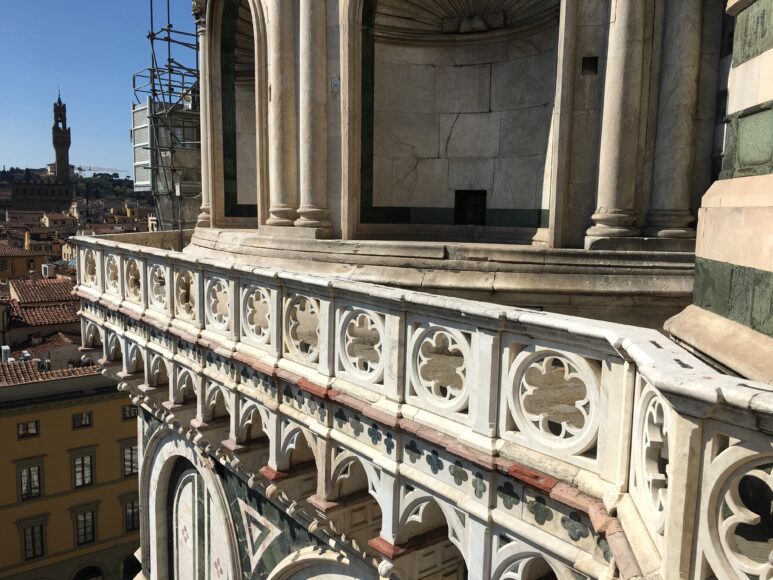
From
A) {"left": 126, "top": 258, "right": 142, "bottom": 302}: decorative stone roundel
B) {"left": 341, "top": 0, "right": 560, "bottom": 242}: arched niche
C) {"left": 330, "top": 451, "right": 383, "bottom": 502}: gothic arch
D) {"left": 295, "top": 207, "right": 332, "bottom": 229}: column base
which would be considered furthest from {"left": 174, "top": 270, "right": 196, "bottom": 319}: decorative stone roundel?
{"left": 330, "top": 451, "right": 383, "bottom": 502}: gothic arch

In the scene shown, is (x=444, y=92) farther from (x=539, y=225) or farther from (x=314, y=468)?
(x=314, y=468)

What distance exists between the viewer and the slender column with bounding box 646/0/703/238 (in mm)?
6137

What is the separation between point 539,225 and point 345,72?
3.26m

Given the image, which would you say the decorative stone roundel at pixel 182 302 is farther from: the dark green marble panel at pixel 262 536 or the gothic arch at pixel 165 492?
the gothic arch at pixel 165 492

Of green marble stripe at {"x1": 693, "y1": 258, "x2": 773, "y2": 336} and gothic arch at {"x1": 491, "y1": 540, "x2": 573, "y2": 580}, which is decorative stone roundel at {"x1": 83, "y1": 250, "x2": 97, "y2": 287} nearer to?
gothic arch at {"x1": 491, "y1": 540, "x2": 573, "y2": 580}

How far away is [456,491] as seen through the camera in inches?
151

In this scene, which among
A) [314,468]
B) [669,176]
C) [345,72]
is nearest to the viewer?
[314,468]

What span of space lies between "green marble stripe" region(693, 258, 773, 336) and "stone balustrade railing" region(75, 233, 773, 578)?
879 millimetres

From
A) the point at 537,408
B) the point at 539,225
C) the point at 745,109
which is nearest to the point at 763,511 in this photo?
the point at 537,408

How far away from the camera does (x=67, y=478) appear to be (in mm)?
29234

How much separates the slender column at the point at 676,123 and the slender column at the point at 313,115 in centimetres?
400

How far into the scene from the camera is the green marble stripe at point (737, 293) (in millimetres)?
3334

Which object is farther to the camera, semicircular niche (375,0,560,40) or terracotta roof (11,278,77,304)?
terracotta roof (11,278,77,304)

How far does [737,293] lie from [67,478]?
1242 inches
